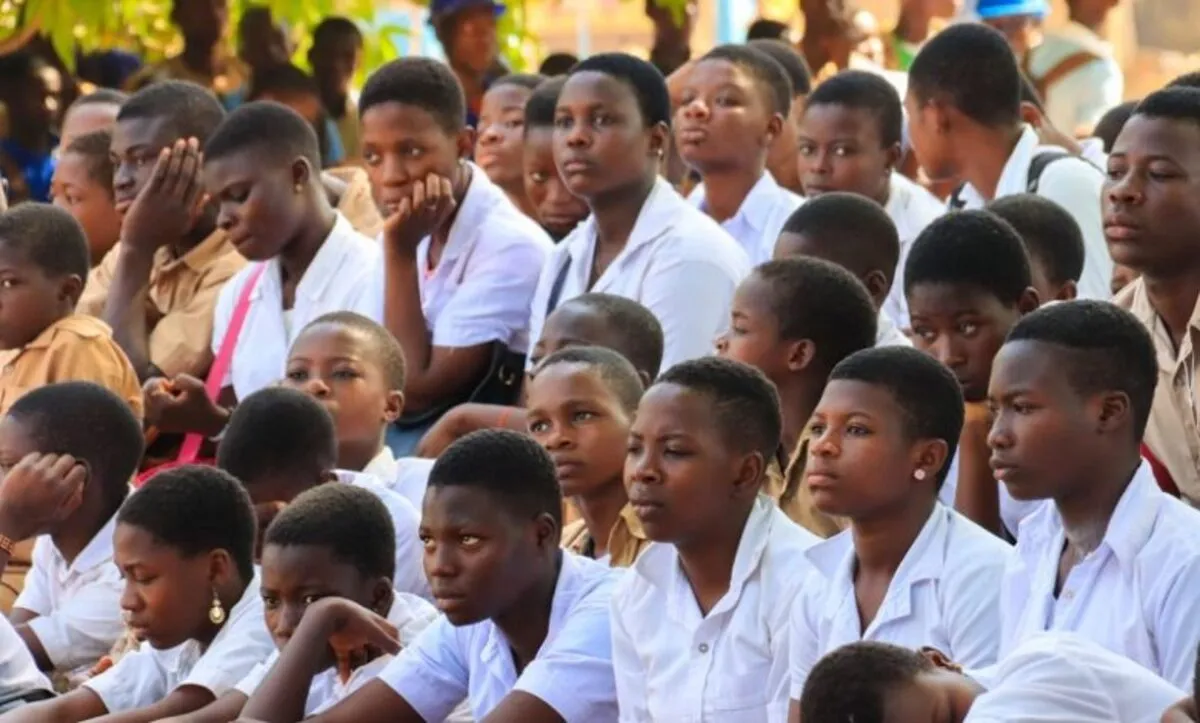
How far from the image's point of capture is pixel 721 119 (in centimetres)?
838

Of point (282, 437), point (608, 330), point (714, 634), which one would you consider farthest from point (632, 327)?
point (714, 634)

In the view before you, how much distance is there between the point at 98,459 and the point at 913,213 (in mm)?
2652

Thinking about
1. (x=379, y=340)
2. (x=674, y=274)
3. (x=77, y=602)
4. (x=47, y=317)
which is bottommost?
(x=77, y=602)

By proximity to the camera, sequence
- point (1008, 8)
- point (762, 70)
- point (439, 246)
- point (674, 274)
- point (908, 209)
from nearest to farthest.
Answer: point (674, 274) < point (439, 246) < point (908, 209) < point (762, 70) < point (1008, 8)

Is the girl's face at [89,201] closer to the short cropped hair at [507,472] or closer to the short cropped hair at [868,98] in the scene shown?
the short cropped hair at [868,98]

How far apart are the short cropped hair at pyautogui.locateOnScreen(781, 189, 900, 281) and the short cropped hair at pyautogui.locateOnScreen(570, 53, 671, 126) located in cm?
88

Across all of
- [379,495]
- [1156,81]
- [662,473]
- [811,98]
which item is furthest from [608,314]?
[1156,81]

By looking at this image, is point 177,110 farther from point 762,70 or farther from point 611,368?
point 611,368

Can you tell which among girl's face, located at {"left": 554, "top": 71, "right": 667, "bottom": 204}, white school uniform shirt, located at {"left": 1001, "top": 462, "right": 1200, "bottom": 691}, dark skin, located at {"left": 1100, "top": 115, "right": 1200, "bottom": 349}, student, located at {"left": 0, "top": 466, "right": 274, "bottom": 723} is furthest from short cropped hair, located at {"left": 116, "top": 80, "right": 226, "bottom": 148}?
white school uniform shirt, located at {"left": 1001, "top": 462, "right": 1200, "bottom": 691}

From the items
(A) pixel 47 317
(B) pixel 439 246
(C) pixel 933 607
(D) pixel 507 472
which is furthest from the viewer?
(B) pixel 439 246

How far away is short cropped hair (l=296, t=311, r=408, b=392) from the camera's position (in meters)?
7.13

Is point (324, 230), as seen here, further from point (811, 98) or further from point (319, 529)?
point (319, 529)

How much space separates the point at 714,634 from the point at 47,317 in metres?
3.01

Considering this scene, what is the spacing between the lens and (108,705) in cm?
628
